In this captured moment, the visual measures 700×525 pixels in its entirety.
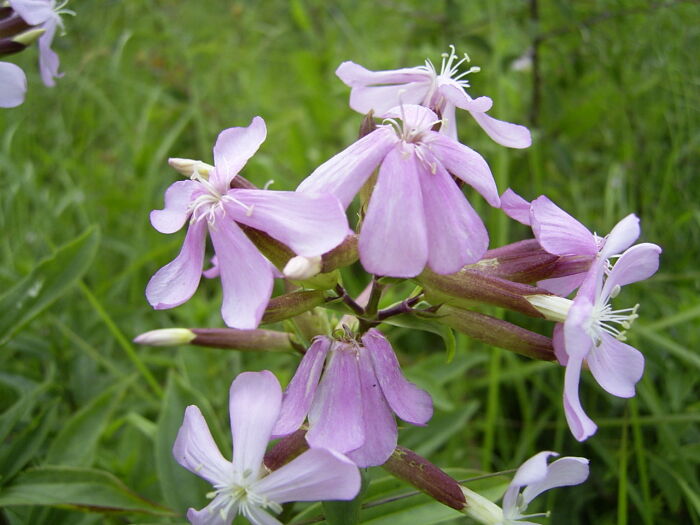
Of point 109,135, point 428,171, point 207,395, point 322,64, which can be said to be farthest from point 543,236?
point 109,135

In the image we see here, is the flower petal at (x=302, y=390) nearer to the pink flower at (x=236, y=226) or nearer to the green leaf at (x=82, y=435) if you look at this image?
the pink flower at (x=236, y=226)

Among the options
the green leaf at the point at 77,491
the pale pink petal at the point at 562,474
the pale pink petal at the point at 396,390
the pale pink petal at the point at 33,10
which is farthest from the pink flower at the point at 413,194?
the pale pink petal at the point at 33,10

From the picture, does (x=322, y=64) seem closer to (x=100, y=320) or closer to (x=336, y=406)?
(x=100, y=320)

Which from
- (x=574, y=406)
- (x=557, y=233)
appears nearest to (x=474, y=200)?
(x=557, y=233)

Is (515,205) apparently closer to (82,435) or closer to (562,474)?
(562,474)

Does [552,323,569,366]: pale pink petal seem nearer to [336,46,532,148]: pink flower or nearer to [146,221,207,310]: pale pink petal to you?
[336,46,532,148]: pink flower

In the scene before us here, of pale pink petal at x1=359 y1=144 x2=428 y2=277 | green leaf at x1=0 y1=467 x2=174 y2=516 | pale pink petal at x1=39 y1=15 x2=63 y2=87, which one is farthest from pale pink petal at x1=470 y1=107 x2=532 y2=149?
pale pink petal at x1=39 y1=15 x2=63 y2=87
